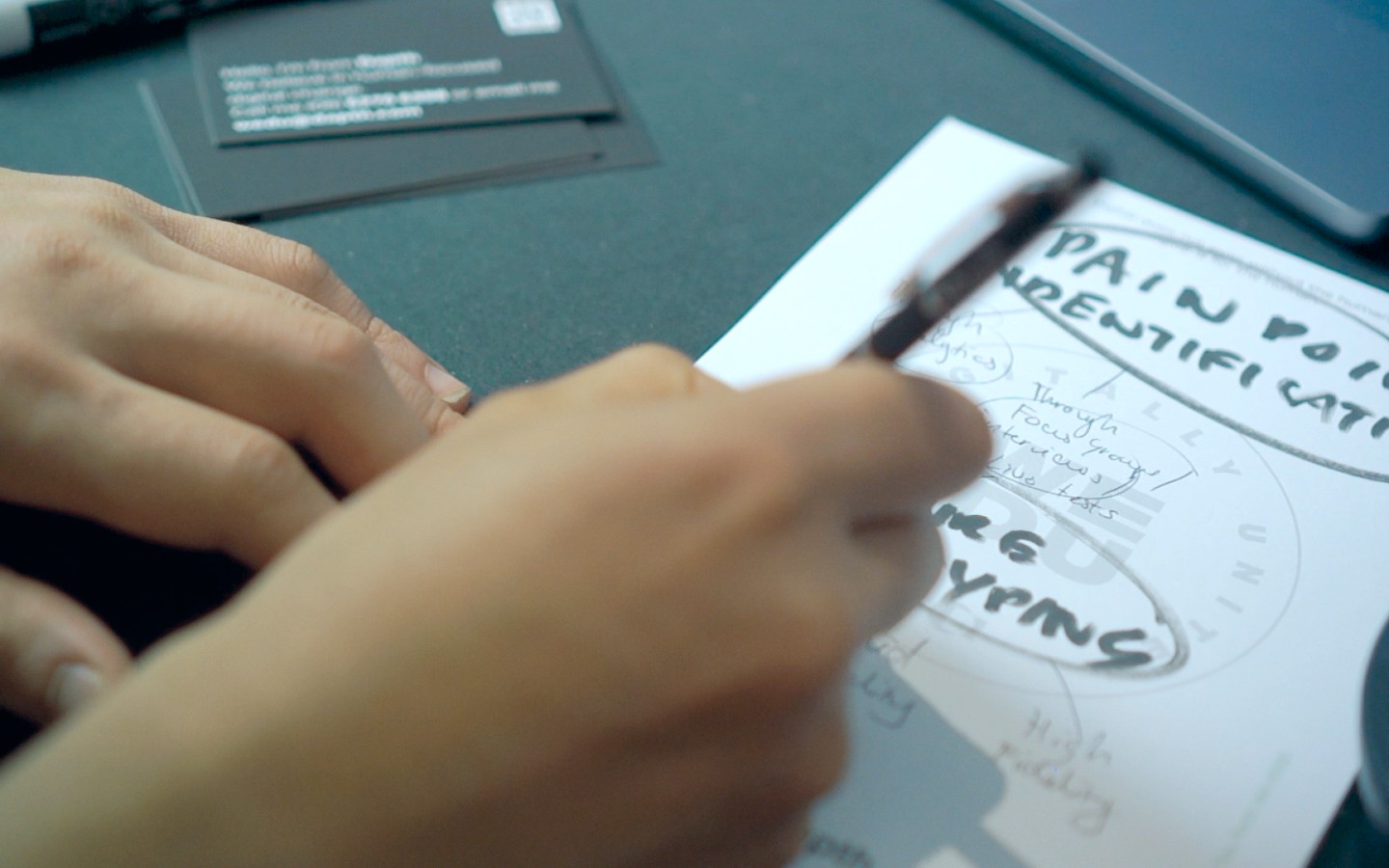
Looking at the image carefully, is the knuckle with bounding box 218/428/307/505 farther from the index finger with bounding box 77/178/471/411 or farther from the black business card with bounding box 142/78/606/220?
the black business card with bounding box 142/78/606/220

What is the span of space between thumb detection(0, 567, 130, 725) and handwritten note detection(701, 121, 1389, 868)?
222 millimetres

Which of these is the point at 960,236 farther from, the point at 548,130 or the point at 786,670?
the point at 548,130

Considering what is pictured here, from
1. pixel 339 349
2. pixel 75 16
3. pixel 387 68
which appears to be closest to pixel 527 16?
pixel 387 68

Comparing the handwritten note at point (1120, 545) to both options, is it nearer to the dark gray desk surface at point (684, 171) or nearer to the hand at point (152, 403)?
the dark gray desk surface at point (684, 171)

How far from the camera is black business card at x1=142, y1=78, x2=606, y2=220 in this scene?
20.1 inches

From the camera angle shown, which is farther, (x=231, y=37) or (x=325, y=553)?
(x=231, y=37)

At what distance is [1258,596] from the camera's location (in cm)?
37

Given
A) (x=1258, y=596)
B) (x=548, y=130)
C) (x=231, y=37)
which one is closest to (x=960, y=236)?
(x=1258, y=596)

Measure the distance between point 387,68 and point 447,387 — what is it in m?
0.26

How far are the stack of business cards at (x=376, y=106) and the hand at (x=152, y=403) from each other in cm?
14

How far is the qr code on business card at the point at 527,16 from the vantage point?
61cm

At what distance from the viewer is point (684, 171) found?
1.84 ft

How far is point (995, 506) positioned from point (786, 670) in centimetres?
19

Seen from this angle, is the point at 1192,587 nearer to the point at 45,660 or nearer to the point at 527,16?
the point at 45,660
